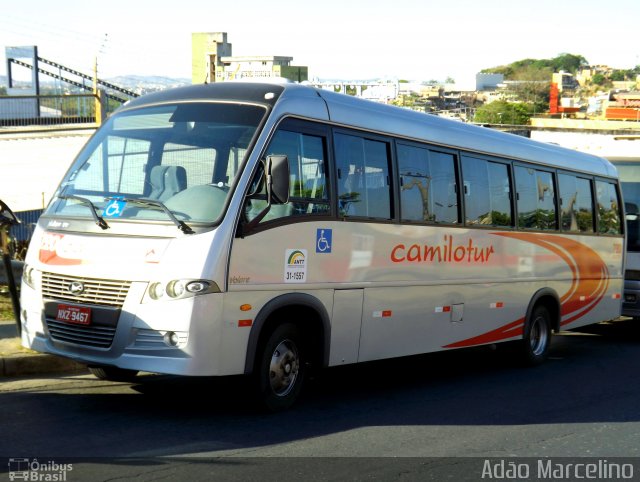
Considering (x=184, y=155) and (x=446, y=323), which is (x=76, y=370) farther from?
(x=446, y=323)

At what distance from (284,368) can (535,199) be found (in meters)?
6.18

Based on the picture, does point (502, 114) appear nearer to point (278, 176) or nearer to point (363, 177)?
point (363, 177)

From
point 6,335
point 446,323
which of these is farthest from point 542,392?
point 6,335

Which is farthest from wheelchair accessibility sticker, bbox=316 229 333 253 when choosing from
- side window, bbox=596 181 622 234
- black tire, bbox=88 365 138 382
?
side window, bbox=596 181 622 234

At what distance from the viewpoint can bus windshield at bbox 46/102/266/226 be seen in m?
8.03

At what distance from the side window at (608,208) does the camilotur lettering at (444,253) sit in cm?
409

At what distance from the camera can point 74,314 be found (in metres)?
7.95

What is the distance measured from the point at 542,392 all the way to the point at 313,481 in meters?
5.14

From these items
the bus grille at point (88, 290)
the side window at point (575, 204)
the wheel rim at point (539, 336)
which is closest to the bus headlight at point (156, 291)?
the bus grille at point (88, 290)

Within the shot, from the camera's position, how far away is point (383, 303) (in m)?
9.84

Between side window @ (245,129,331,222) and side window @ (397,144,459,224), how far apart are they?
1.52 m

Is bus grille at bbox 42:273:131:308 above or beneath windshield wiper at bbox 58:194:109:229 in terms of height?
beneath

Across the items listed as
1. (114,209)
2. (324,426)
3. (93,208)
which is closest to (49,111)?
(93,208)

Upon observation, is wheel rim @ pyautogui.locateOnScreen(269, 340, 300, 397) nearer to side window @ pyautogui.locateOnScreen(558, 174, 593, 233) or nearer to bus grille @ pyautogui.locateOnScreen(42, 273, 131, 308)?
bus grille @ pyautogui.locateOnScreen(42, 273, 131, 308)
